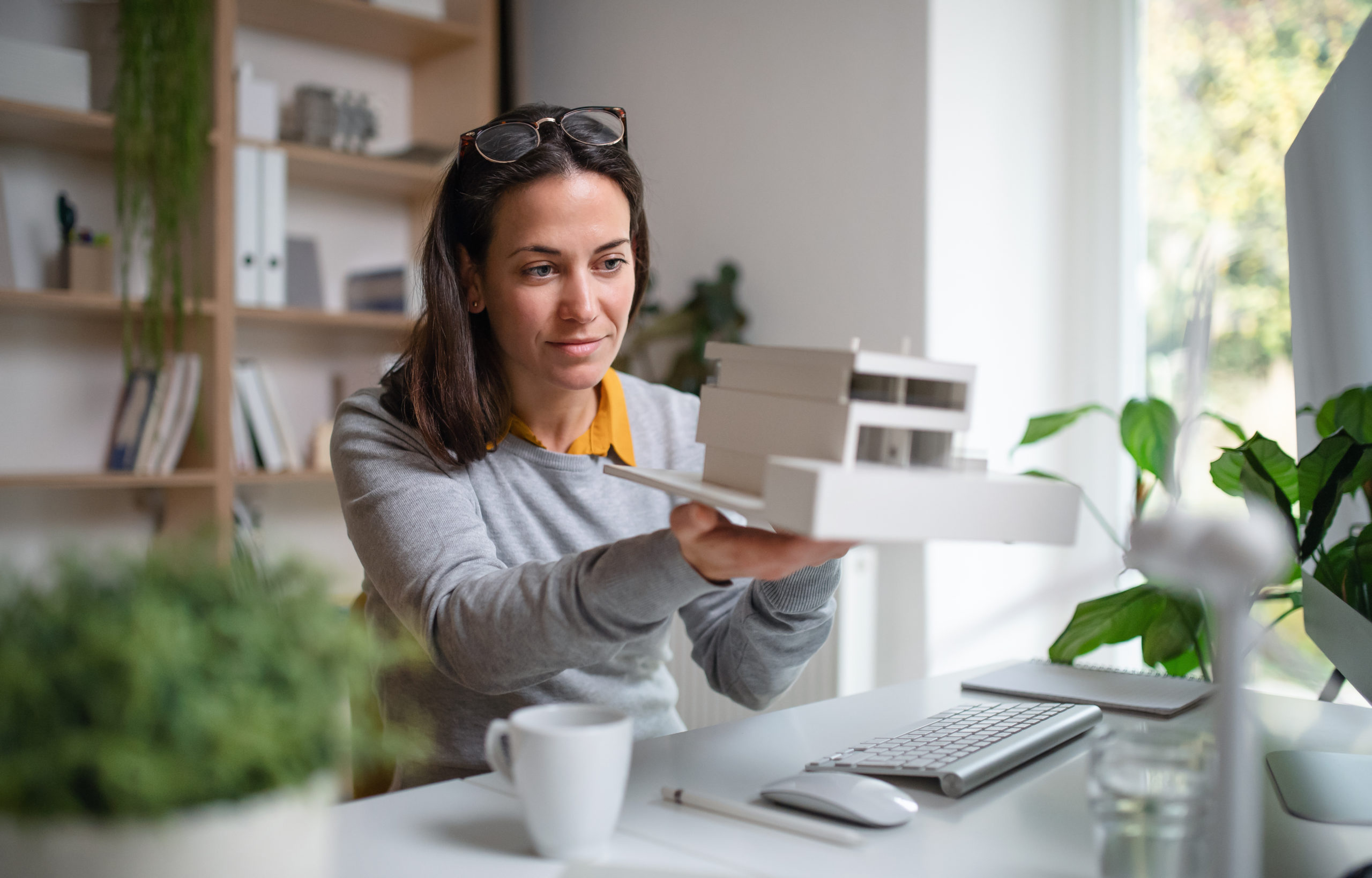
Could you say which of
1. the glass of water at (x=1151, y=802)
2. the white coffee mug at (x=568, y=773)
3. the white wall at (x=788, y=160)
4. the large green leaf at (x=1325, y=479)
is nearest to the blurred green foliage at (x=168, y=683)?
the white coffee mug at (x=568, y=773)

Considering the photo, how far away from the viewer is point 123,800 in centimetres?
44

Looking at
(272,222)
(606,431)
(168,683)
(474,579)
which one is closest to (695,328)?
(272,222)

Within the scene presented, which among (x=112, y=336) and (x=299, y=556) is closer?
(x=299, y=556)

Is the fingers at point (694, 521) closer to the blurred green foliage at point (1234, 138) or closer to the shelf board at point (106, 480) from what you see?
the blurred green foliage at point (1234, 138)

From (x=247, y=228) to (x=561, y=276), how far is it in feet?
5.10

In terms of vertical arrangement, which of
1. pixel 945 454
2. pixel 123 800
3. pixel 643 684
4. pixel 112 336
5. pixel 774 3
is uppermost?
pixel 774 3

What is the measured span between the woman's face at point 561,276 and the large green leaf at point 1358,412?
0.81m

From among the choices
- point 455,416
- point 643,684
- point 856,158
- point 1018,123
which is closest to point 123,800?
point 455,416

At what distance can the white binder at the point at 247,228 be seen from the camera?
2422 millimetres

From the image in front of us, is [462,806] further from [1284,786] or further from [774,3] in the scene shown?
[774,3]

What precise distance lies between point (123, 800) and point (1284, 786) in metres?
0.88

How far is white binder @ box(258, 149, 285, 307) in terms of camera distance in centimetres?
246

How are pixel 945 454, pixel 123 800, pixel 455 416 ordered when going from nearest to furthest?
pixel 123 800
pixel 945 454
pixel 455 416

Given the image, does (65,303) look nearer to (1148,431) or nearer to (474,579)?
(474,579)
